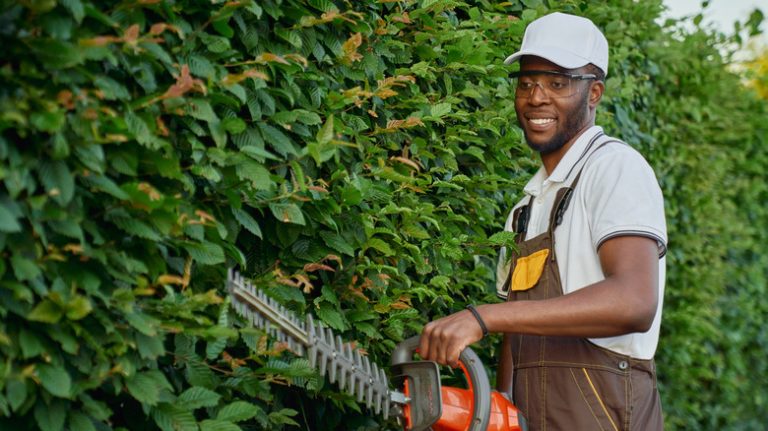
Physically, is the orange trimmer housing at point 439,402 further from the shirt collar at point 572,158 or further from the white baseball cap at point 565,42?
the white baseball cap at point 565,42

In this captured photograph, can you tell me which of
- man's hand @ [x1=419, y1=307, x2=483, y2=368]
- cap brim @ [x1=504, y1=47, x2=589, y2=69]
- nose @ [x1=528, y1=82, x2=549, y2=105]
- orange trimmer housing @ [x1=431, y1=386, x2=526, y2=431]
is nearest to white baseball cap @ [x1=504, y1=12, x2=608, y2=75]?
cap brim @ [x1=504, y1=47, x2=589, y2=69]

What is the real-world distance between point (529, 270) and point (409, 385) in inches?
24.2

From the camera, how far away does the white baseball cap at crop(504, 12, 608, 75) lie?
301cm

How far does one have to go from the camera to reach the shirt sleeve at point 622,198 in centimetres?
261

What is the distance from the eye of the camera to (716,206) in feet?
22.0

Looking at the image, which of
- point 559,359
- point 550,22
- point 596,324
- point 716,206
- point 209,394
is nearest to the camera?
point 209,394

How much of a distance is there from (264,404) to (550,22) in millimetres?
1478

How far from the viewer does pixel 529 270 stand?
2.94 meters

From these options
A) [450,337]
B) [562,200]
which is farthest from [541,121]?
[450,337]

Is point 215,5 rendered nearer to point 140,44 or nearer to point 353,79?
point 140,44

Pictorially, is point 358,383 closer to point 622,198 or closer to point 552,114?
point 622,198

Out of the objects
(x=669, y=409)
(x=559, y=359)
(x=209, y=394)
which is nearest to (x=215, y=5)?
(x=209, y=394)

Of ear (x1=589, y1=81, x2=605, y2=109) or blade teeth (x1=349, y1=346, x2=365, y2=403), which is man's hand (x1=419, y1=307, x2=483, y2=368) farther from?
ear (x1=589, y1=81, x2=605, y2=109)

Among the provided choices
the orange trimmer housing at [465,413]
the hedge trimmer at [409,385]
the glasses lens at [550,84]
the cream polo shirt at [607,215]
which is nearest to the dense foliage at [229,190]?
the hedge trimmer at [409,385]
